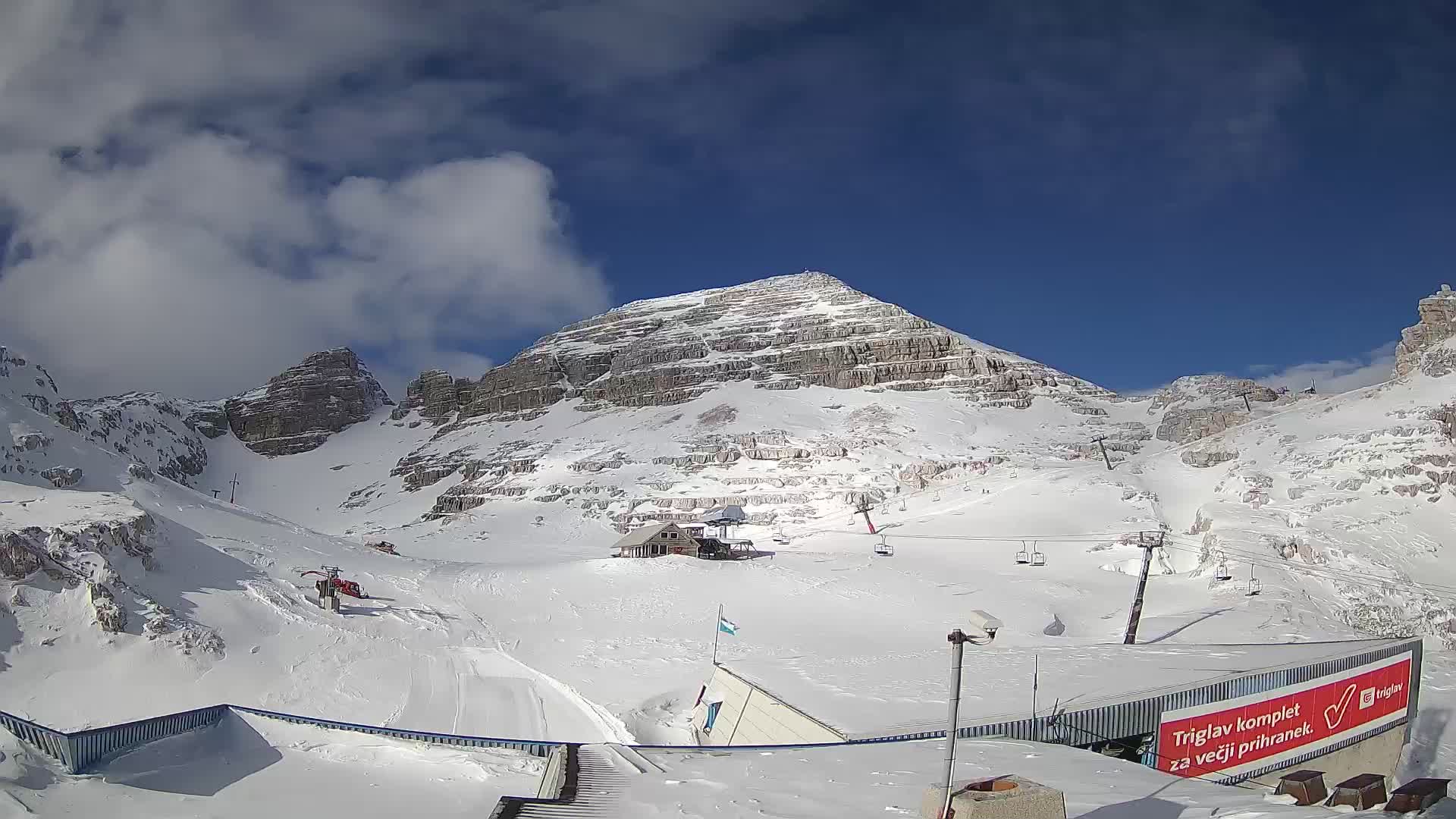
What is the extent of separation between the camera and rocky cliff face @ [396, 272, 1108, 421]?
103875mm

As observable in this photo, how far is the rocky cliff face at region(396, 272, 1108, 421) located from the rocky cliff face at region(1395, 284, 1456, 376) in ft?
128

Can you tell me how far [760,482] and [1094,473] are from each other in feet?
85.9

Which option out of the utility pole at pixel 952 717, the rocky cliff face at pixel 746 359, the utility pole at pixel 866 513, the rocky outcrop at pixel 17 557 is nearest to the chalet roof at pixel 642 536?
the utility pole at pixel 866 513

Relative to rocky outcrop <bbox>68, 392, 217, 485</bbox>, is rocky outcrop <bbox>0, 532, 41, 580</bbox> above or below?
below

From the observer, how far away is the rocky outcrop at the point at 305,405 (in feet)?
453

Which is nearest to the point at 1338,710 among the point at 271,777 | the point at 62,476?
the point at 271,777

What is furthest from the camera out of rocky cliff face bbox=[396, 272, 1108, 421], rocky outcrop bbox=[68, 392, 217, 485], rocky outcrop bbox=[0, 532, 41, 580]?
rocky outcrop bbox=[68, 392, 217, 485]

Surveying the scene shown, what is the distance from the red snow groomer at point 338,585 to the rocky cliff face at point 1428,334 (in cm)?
5600

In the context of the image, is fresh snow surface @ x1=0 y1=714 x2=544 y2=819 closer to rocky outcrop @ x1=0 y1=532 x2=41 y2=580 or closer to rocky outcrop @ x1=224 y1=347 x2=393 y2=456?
rocky outcrop @ x1=0 y1=532 x2=41 y2=580

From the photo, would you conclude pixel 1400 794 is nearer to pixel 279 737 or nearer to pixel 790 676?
pixel 790 676

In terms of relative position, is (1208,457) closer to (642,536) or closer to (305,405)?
(642,536)

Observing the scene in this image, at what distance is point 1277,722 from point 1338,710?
2.71 meters

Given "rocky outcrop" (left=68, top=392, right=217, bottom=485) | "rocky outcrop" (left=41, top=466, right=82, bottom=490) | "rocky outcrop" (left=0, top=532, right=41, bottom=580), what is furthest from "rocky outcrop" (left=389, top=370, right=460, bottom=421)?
"rocky outcrop" (left=0, top=532, right=41, bottom=580)

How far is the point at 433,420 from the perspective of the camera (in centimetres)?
13412
